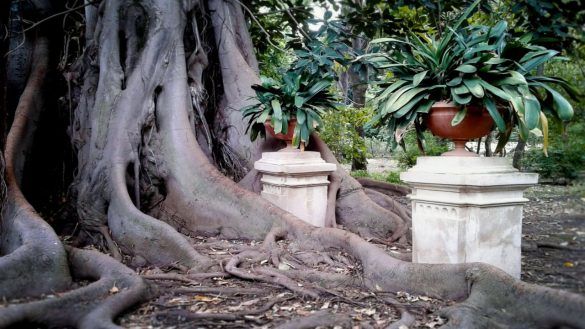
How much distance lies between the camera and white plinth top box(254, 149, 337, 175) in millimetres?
4938

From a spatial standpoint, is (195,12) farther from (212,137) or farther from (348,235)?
(348,235)

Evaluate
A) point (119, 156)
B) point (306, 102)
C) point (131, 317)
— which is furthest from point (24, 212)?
point (306, 102)

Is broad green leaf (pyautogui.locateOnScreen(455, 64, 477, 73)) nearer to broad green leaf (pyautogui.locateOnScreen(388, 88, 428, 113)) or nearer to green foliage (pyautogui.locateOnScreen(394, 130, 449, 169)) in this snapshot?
broad green leaf (pyautogui.locateOnScreen(388, 88, 428, 113))

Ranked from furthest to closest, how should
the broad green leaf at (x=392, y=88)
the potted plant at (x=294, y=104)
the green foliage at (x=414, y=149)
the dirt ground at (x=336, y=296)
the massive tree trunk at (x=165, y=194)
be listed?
the green foliage at (x=414, y=149)
the potted plant at (x=294, y=104)
the broad green leaf at (x=392, y=88)
the massive tree trunk at (x=165, y=194)
the dirt ground at (x=336, y=296)

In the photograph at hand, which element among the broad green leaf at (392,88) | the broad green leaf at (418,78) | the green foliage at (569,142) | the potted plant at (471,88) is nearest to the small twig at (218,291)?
the potted plant at (471,88)

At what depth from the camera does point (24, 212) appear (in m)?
3.87

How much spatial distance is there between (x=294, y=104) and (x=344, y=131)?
5.29 meters

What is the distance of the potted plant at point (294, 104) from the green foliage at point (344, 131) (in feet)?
13.4

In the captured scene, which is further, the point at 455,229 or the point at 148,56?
the point at 148,56

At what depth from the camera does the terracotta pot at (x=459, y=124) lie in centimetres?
333

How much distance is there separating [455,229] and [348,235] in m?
0.96

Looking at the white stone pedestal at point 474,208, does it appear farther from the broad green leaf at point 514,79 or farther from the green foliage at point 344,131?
the green foliage at point 344,131

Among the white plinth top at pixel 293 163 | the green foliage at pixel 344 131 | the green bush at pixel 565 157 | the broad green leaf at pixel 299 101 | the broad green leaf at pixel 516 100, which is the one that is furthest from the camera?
the green foliage at pixel 344 131

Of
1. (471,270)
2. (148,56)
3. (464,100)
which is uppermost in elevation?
(148,56)
